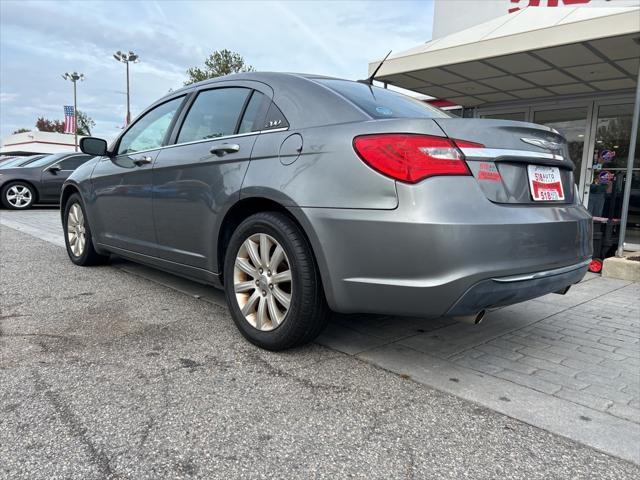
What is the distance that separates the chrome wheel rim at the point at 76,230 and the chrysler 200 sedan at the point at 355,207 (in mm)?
1844

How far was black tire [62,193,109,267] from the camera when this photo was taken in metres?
4.67

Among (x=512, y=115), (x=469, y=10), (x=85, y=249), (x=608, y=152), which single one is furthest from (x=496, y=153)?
(x=469, y=10)

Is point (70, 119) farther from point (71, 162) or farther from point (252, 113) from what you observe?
point (252, 113)

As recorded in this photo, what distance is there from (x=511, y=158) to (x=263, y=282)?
143cm

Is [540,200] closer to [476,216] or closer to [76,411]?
[476,216]

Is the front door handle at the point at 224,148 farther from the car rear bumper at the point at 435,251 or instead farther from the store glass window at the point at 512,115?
the store glass window at the point at 512,115

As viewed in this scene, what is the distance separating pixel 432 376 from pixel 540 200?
1041mm

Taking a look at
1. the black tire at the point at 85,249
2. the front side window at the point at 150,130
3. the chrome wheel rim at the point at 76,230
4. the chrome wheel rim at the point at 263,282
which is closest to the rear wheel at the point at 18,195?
the black tire at the point at 85,249

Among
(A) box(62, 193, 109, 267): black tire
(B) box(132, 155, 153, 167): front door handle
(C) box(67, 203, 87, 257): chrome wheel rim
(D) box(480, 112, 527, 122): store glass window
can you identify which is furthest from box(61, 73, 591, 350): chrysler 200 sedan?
(D) box(480, 112, 527, 122): store glass window

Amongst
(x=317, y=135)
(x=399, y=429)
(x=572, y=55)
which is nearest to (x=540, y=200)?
(x=317, y=135)

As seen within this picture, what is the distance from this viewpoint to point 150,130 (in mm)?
3910

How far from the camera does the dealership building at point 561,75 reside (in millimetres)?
5938

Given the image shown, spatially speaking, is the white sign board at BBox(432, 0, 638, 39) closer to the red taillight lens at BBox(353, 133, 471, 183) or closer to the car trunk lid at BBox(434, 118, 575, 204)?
the car trunk lid at BBox(434, 118, 575, 204)

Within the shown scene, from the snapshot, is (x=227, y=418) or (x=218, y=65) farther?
(x=218, y=65)
